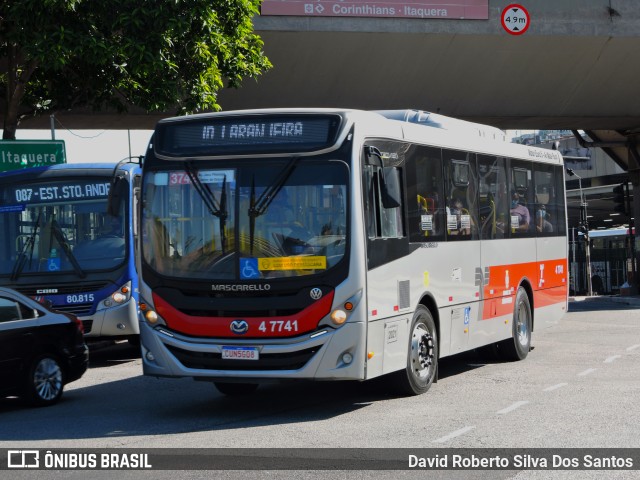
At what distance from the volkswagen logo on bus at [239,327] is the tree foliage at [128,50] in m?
8.84

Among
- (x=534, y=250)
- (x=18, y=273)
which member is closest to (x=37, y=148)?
(x=18, y=273)

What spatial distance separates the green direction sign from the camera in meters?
21.5

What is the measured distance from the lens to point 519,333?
16.0m

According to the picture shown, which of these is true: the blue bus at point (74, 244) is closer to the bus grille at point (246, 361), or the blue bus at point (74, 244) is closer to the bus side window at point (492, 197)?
the bus side window at point (492, 197)

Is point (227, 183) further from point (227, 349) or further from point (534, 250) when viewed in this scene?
point (534, 250)

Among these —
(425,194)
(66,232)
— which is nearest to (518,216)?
(425,194)

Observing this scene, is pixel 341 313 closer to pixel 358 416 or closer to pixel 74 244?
pixel 358 416

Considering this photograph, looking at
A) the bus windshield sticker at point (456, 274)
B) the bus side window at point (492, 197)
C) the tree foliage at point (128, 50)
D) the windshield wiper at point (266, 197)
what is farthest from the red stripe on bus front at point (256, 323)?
the tree foliage at point (128, 50)

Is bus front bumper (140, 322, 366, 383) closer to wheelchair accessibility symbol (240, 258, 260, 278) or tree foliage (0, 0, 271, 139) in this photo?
wheelchair accessibility symbol (240, 258, 260, 278)

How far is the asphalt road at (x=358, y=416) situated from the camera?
29.7ft

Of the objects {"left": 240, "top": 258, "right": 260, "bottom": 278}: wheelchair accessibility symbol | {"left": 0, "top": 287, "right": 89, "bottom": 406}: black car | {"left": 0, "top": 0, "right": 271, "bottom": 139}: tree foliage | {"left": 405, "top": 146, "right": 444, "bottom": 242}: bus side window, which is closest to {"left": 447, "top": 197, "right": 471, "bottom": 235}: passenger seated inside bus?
{"left": 405, "top": 146, "right": 444, "bottom": 242}: bus side window

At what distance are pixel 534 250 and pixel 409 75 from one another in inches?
530

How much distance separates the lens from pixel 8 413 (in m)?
11.8

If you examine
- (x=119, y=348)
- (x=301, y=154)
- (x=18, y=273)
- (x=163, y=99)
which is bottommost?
(x=119, y=348)
